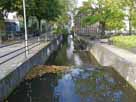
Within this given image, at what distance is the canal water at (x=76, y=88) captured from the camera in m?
A: 14.7

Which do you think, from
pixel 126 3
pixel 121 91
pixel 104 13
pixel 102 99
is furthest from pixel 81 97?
pixel 104 13

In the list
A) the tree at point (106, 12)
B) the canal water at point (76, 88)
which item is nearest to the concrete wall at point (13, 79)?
the canal water at point (76, 88)

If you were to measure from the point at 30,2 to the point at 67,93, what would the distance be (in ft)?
118

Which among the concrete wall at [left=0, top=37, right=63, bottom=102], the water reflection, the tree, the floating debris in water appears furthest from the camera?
the tree

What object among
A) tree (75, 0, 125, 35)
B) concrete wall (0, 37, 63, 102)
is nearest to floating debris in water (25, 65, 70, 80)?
concrete wall (0, 37, 63, 102)

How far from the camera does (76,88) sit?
17062 millimetres

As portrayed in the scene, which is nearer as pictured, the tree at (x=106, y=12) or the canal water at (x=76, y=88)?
the canal water at (x=76, y=88)

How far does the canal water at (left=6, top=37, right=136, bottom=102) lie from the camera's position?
48.3ft

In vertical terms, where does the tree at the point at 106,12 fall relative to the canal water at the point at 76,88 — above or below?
above

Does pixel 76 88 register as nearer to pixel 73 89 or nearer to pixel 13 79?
pixel 73 89

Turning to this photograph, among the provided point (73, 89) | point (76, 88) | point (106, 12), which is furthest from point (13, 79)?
point (106, 12)

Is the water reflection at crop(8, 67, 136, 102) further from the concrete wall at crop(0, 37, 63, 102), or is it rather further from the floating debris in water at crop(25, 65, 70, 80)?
the floating debris in water at crop(25, 65, 70, 80)

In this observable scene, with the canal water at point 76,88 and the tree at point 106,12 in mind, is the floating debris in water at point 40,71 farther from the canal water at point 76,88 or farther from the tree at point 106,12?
the tree at point 106,12

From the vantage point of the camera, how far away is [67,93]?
1580cm
